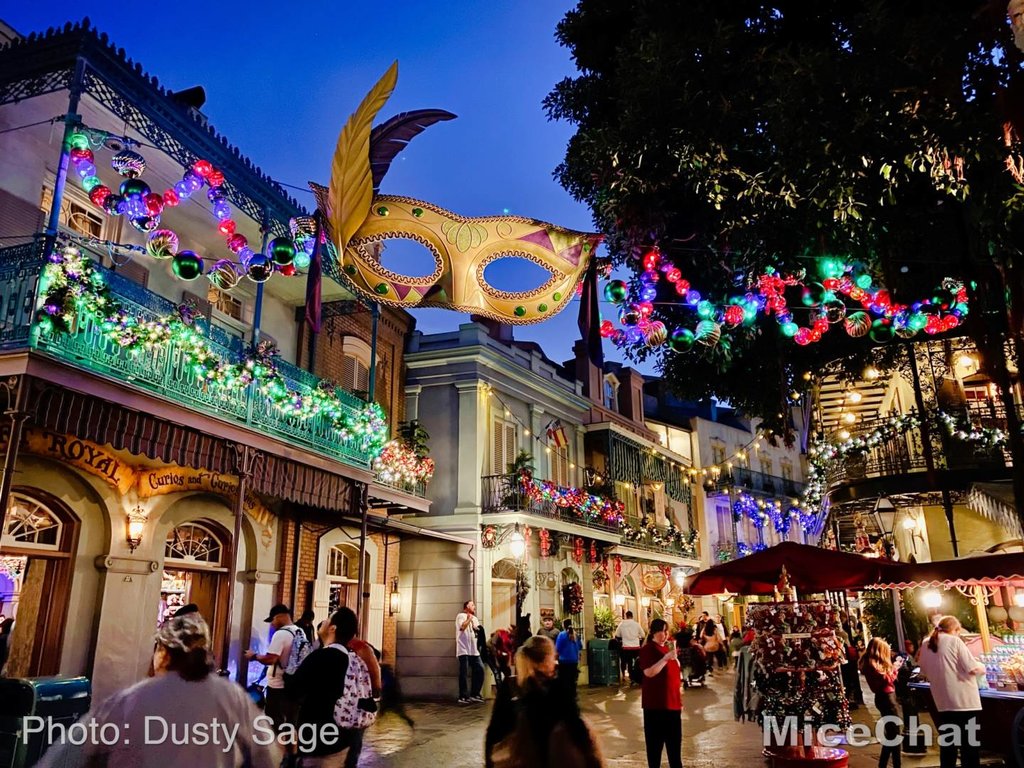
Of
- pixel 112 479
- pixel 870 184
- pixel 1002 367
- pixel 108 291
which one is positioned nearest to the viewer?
pixel 1002 367

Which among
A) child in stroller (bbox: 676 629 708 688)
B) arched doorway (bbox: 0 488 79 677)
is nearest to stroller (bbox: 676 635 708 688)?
child in stroller (bbox: 676 629 708 688)

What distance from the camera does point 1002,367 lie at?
6945mm

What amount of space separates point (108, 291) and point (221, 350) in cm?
203

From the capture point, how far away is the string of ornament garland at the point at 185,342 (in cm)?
803

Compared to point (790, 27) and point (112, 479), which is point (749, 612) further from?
point (112, 479)

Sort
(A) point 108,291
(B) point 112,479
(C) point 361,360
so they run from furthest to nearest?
(C) point 361,360, (B) point 112,479, (A) point 108,291

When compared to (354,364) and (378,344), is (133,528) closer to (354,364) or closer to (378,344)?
(354,364)

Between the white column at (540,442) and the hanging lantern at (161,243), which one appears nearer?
the hanging lantern at (161,243)

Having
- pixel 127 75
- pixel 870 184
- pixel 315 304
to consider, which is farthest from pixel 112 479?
pixel 870 184

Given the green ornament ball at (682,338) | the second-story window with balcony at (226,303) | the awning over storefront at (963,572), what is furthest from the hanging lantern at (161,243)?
the awning over storefront at (963,572)

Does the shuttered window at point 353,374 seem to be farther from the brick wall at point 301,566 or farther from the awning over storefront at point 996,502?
the awning over storefront at point 996,502

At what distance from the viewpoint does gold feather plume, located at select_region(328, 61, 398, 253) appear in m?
7.92

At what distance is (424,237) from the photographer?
8.41 m

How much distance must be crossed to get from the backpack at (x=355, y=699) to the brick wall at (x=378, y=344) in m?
10.1
